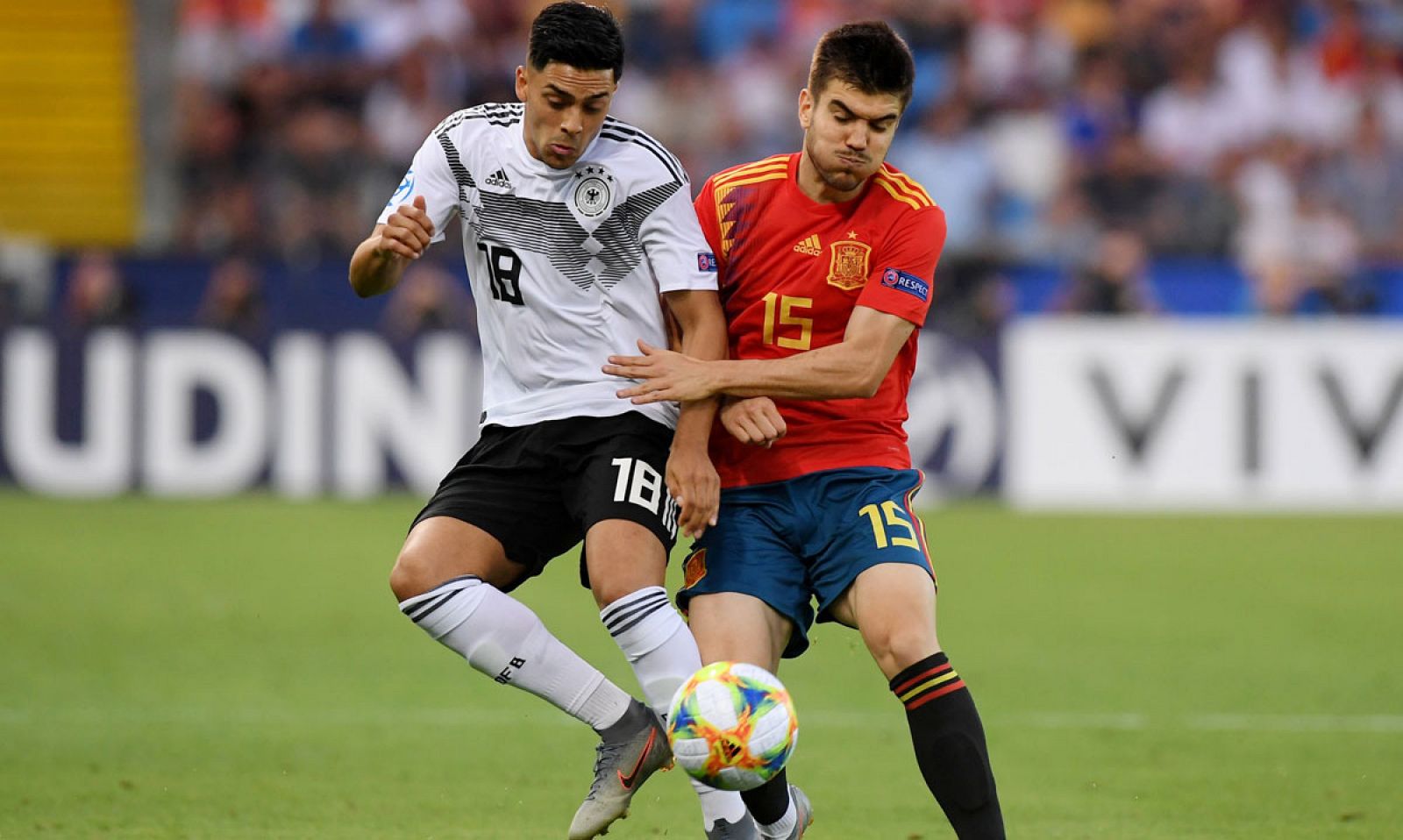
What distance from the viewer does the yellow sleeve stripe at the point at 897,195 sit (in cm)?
526

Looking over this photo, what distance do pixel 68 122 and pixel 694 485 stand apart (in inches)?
569

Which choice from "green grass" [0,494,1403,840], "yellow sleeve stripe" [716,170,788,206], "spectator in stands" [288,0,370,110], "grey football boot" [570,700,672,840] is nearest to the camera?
"grey football boot" [570,700,672,840]

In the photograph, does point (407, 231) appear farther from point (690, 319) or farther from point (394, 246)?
point (690, 319)

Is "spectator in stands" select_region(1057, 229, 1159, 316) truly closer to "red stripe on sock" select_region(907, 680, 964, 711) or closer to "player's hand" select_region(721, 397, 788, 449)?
"player's hand" select_region(721, 397, 788, 449)

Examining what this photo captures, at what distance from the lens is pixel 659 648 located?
197 inches

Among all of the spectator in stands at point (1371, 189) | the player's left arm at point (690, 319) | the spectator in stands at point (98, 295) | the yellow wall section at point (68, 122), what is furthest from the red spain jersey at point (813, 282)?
the yellow wall section at point (68, 122)

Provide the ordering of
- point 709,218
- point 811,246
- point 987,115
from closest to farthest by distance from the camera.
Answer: point 811,246 < point 709,218 < point 987,115

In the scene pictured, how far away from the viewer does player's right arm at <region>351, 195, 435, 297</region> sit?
4953 mm

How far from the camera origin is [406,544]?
511 cm

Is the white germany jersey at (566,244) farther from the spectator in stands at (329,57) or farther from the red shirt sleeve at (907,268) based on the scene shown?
the spectator in stands at (329,57)

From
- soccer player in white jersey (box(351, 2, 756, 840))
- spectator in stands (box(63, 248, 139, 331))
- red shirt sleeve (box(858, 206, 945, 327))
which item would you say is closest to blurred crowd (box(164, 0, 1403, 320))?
spectator in stands (box(63, 248, 139, 331))

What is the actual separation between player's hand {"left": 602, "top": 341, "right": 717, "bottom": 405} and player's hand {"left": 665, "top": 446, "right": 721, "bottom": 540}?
0.16 metres

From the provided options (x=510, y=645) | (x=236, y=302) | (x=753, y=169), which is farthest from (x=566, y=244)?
(x=236, y=302)

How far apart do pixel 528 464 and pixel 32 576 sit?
6.41 meters
